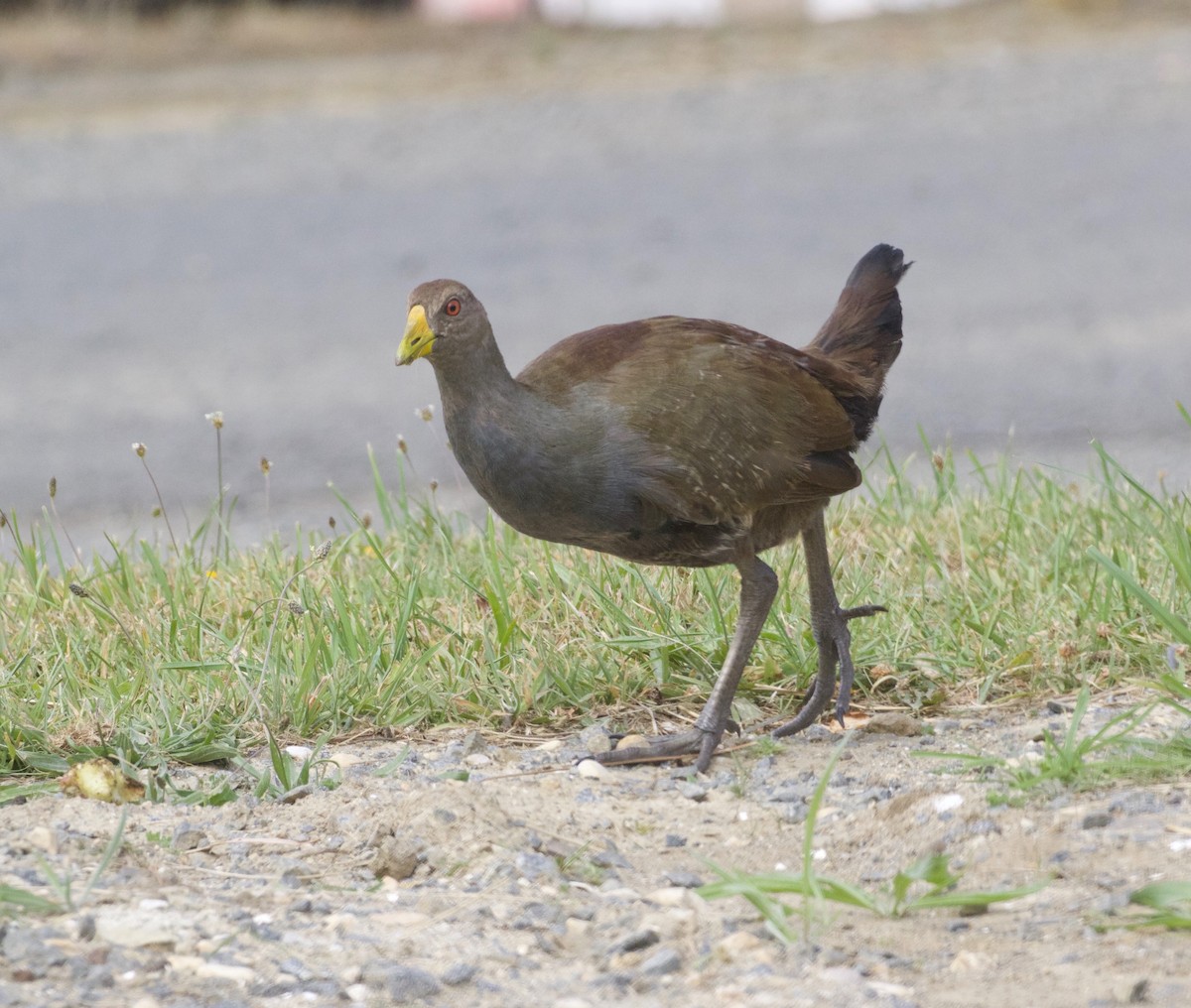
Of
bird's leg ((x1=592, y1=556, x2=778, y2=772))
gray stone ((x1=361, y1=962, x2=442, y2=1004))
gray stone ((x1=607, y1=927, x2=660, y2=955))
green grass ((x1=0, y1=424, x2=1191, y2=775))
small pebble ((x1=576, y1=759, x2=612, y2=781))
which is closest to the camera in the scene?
gray stone ((x1=361, y1=962, x2=442, y2=1004))

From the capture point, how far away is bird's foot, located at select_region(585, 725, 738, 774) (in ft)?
12.4

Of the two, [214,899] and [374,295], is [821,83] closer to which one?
[374,295]

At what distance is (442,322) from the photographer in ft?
12.3

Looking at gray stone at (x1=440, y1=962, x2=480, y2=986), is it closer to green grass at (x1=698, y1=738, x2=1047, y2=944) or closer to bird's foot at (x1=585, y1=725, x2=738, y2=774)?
green grass at (x1=698, y1=738, x2=1047, y2=944)

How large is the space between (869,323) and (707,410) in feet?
2.60

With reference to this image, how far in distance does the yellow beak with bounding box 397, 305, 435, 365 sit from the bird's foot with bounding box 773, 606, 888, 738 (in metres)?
1.10

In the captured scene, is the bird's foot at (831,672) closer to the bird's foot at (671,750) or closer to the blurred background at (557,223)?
the bird's foot at (671,750)

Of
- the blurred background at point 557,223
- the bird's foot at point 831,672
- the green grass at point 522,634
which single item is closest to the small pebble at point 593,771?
the green grass at point 522,634

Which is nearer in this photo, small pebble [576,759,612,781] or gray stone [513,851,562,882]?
gray stone [513,851,562,882]

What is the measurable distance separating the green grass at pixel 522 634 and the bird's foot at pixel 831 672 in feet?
0.43

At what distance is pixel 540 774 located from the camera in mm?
3703

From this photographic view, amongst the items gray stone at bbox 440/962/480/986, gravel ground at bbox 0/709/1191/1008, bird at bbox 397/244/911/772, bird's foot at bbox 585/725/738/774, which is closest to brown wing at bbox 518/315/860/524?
bird at bbox 397/244/911/772

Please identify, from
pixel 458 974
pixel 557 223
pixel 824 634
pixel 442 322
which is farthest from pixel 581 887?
pixel 557 223

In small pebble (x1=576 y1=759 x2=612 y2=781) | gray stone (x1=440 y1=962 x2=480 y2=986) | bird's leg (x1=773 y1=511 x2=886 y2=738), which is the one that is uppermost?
bird's leg (x1=773 y1=511 x2=886 y2=738)
